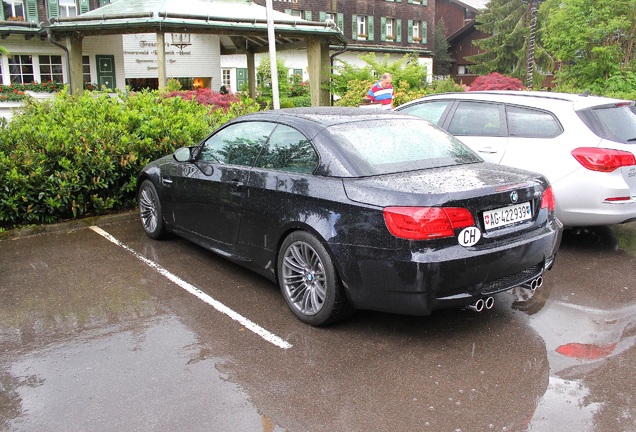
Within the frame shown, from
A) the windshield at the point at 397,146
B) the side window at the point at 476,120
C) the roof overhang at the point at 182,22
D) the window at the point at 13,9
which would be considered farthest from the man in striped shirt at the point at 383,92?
the window at the point at 13,9

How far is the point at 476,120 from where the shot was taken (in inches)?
285

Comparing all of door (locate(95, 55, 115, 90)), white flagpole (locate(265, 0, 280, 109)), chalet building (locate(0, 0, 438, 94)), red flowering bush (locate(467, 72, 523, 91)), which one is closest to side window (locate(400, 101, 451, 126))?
white flagpole (locate(265, 0, 280, 109))

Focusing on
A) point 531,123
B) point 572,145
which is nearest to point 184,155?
point 531,123

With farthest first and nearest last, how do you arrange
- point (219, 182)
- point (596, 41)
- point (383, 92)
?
point (596, 41) → point (383, 92) → point (219, 182)

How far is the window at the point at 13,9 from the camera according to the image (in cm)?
2759

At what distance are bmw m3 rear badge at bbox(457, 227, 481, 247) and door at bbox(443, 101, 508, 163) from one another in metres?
2.84

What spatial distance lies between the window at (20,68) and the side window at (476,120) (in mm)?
23018

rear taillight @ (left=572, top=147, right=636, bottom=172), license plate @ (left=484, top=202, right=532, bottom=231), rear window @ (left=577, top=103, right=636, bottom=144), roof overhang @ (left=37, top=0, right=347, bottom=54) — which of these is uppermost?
roof overhang @ (left=37, top=0, right=347, bottom=54)

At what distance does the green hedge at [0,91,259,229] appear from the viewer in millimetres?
7703

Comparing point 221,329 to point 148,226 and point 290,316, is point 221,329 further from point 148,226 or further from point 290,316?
point 148,226

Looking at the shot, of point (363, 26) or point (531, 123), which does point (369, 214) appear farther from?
point (363, 26)

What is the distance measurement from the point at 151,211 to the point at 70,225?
1517mm

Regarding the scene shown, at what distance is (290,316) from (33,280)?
273 centimetres

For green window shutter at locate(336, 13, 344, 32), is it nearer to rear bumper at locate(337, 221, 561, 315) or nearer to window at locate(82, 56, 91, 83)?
window at locate(82, 56, 91, 83)
